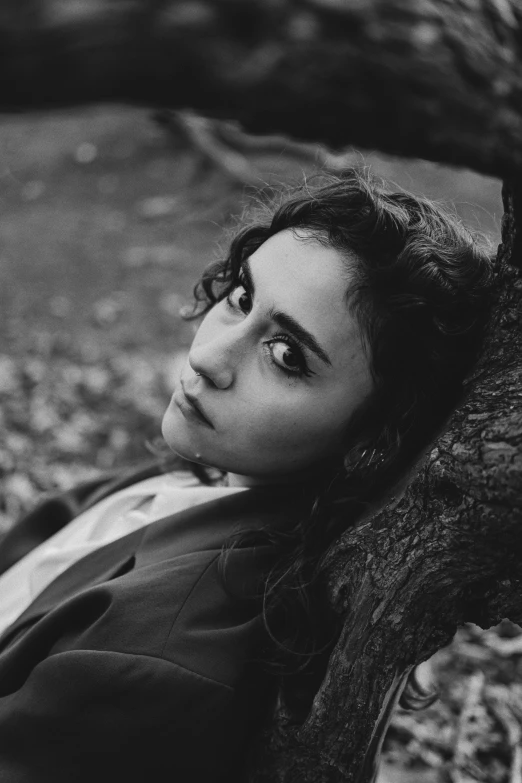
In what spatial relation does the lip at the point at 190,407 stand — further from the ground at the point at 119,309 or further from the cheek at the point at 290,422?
the ground at the point at 119,309

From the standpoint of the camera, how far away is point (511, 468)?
1258 mm

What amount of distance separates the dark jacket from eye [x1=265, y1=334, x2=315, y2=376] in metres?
0.38

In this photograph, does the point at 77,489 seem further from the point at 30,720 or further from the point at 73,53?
the point at 73,53

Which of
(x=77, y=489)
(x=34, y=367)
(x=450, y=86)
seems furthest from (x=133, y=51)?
(x=34, y=367)

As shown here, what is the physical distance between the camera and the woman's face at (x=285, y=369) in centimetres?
176

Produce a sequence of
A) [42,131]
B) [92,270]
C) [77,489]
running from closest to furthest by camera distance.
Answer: [77,489] → [92,270] → [42,131]

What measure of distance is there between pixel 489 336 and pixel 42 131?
8.18 meters

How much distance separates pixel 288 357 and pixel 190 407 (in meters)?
0.30

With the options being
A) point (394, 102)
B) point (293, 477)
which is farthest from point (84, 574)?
point (394, 102)

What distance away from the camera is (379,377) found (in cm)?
183

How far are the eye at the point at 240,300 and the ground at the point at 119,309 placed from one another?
0.71m

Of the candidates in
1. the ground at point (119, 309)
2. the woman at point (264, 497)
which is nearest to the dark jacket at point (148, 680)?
the woman at point (264, 497)

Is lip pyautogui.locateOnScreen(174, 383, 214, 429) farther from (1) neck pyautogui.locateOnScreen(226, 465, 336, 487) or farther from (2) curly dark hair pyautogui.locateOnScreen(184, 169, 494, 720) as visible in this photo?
(2) curly dark hair pyautogui.locateOnScreen(184, 169, 494, 720)

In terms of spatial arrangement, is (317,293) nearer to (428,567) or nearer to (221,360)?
(221,360)
